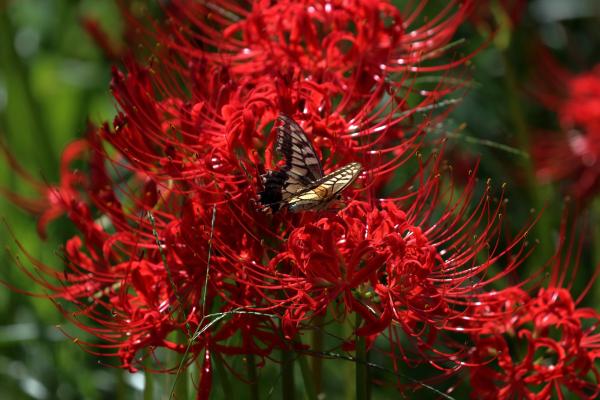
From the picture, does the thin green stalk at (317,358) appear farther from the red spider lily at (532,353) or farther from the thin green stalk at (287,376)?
the red spider lily at (532,353)

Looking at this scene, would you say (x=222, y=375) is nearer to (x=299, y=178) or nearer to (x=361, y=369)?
(x=361, y=369)

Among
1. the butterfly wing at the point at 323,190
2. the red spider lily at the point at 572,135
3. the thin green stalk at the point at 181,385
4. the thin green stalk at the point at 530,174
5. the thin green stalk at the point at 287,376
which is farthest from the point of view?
the red spider lily at the point at 572,135

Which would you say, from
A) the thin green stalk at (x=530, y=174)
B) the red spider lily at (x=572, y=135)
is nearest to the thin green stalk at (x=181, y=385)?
the thin green stalk at (x=530, y=174)

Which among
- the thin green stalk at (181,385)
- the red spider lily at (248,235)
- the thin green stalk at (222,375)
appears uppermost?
the red spider lily at (248,235)

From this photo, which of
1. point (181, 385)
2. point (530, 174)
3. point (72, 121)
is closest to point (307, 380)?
point (181, 385)

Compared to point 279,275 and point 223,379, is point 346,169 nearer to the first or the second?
point 279,275

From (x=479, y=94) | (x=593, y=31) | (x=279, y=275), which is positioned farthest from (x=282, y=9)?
(x=593, y=31)
